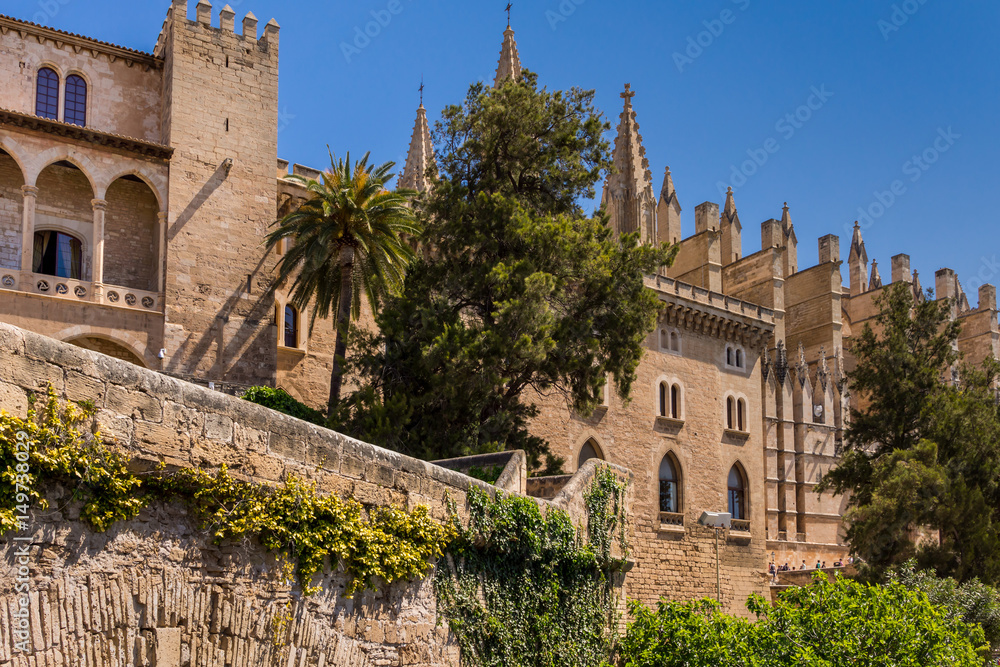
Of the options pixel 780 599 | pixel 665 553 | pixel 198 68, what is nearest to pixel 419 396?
pixel 780 599

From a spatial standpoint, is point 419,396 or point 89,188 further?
point 89,188

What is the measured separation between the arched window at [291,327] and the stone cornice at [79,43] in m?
7.02

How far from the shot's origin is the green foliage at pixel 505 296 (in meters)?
19.6

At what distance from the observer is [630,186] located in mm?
44781

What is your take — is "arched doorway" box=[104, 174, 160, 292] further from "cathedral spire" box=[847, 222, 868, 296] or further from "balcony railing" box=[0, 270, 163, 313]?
"cathedral spire" box=[847, 222, 868, 296]

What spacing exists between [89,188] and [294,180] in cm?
488

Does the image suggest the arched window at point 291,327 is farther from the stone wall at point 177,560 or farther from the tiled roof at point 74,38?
the stone wall at point 177,560

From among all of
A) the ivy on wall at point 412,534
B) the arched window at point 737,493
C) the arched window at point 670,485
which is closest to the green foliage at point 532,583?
the ivy on wall at point 412,534

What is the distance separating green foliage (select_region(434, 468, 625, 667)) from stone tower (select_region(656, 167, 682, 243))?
3320cm

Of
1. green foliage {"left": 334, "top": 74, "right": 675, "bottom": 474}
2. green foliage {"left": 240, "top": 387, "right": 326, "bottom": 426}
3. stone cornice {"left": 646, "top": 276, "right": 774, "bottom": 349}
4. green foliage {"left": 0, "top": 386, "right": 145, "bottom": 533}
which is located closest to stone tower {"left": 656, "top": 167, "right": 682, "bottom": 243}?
stone cornice {"left": 646, "top": 276, "right": 774, "bottom": 349}

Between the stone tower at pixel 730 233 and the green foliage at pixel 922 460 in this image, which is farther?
the stone tower at pixel 730 233

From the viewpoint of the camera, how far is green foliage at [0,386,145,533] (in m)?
5.33

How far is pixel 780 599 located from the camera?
13562 millimetres

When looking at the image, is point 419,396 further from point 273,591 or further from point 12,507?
point 12,507
